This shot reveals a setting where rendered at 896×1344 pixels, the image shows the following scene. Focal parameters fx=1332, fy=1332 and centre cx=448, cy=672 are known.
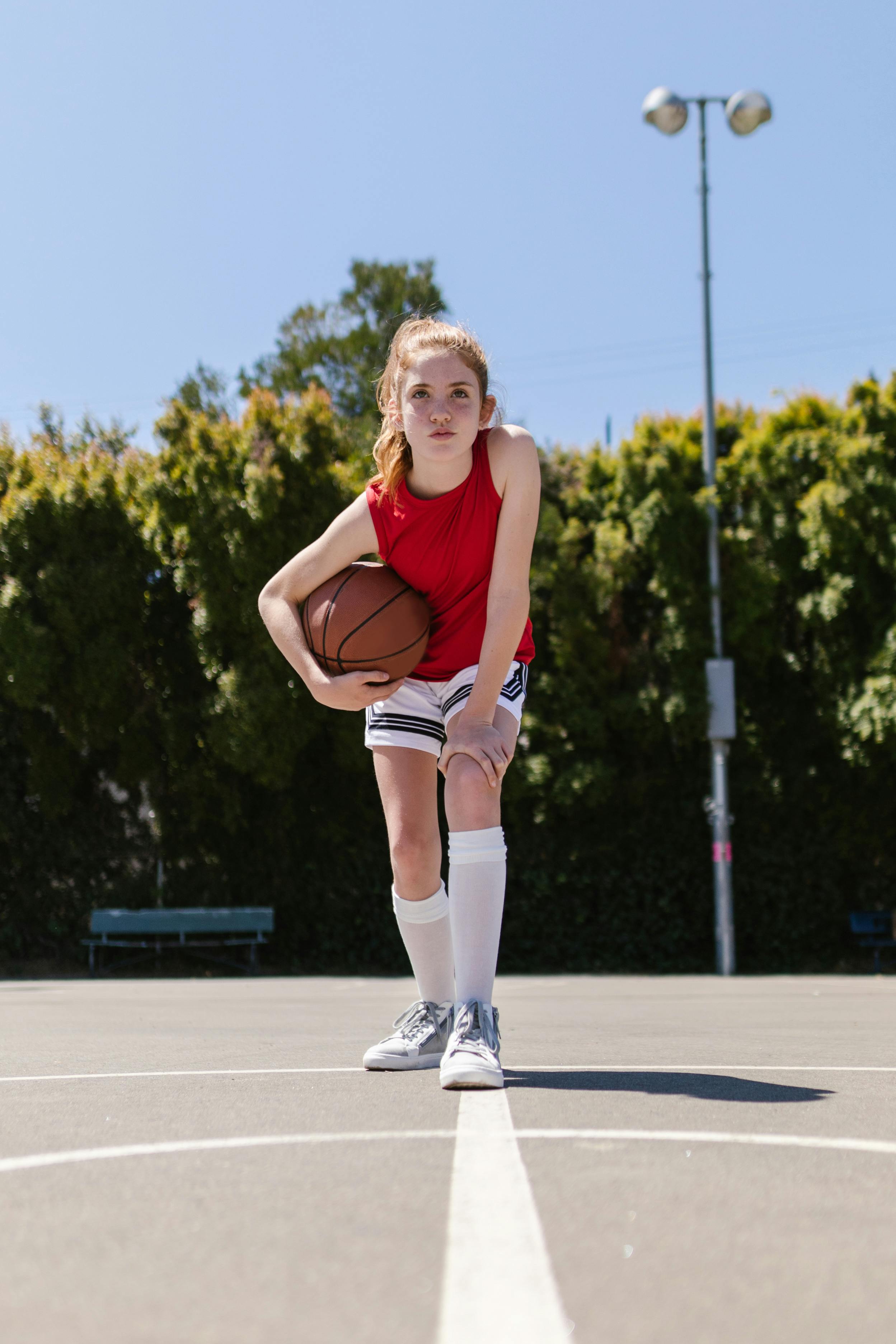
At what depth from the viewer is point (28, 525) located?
15.0 metres

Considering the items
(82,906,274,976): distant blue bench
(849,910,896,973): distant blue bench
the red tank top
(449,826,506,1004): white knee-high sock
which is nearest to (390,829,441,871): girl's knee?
(449,826,506,1004): white knee-high sock

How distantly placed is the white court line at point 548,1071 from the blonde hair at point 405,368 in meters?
1.70

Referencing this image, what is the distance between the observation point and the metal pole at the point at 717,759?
1416 cm

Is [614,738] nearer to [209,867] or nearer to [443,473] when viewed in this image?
[209,867]

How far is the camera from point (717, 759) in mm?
14289

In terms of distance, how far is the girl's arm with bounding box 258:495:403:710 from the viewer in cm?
395

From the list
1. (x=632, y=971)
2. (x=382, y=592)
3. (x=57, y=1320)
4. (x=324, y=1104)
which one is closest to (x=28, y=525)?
(x=632, y=971)

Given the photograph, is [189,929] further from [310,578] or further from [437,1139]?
[437,1139]

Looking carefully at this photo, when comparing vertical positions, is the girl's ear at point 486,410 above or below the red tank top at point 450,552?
above

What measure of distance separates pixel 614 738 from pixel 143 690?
5.44 metres

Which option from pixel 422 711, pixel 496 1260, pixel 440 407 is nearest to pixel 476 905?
pixel 422 711

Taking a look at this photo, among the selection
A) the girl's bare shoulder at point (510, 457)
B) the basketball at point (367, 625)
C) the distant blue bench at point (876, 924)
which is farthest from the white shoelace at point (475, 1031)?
the distant blue bench at point (876, 924)

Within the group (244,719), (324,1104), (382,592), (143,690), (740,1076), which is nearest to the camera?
(324,1104)

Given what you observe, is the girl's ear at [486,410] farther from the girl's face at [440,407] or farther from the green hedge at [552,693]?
the green hedge at [552,693]
